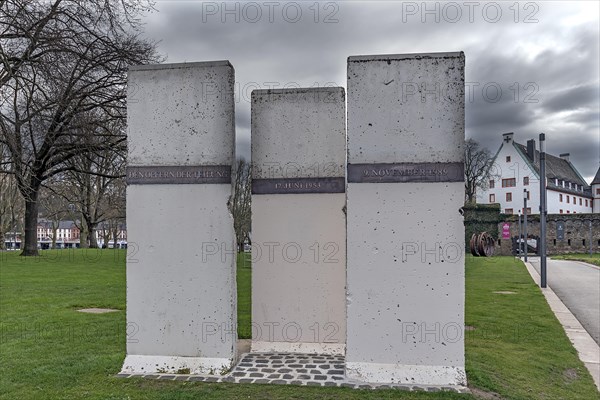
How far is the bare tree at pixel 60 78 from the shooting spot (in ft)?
52.2

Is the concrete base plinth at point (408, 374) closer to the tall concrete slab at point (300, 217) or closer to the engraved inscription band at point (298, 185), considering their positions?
the tall concrete slab at point (300, 217)

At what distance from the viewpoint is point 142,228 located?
661 cm

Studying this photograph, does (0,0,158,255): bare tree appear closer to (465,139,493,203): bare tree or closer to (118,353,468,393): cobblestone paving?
(118,353,468,393): cobblestone paving

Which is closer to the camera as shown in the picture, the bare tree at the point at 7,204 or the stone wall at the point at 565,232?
the bare tree at the point at 7,204

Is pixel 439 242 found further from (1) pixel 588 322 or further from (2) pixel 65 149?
(2) pixel 65 149

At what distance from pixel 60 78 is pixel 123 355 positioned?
11618 mm

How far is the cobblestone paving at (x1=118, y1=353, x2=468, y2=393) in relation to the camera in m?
5.84

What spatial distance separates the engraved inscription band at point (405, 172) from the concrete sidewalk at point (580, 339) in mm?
3414

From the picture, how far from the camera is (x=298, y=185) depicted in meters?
7.85

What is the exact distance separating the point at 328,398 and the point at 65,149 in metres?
20.8

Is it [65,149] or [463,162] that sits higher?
[65,149]

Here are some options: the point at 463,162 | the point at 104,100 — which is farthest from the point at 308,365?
the point at 104,100

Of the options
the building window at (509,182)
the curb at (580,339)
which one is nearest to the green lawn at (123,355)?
the curb at (580,339)

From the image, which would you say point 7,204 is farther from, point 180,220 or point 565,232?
point 565,232
